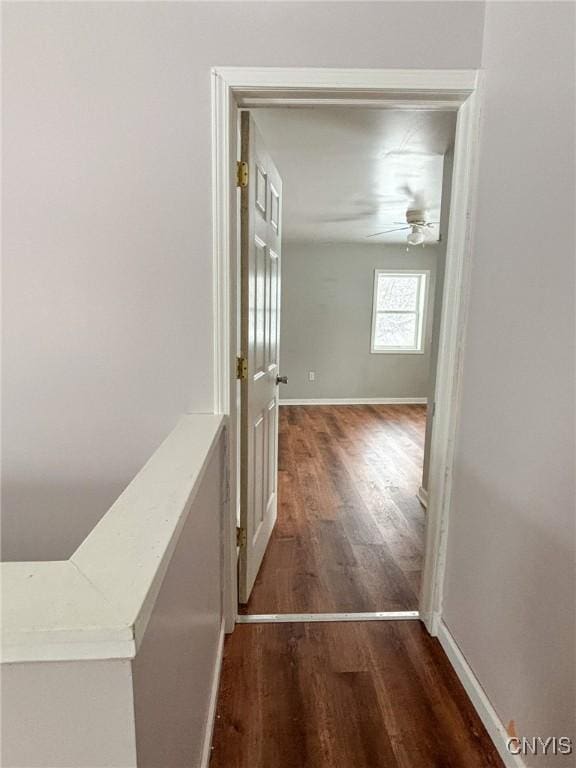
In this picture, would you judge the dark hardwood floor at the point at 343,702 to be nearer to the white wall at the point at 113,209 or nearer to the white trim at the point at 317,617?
the white trim at the point at 317,617

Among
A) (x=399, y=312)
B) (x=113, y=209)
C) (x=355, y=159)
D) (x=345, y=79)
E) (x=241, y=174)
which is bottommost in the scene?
(x=399, y=312)

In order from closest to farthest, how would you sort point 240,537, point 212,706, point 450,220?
point 212,706 → point 450,220 → point 240,537

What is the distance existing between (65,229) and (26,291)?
10.5 inches

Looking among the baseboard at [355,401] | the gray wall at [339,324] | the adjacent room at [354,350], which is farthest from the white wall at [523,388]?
the baseboard at [355,401]

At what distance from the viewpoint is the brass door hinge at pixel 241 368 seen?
1705 millimetres

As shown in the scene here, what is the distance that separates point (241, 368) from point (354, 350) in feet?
15.2

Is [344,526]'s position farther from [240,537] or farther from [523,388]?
[523,388]

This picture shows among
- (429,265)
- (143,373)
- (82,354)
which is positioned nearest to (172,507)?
(143,373)

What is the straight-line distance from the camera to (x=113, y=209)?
4.86 ft

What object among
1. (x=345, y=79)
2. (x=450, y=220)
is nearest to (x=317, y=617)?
(x=450, y=220)

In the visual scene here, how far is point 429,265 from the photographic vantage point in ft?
20.0

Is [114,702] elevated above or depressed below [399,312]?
below

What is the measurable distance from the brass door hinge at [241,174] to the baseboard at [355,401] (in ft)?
15.4

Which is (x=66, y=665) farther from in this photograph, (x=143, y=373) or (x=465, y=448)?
(x=465, y=448)
